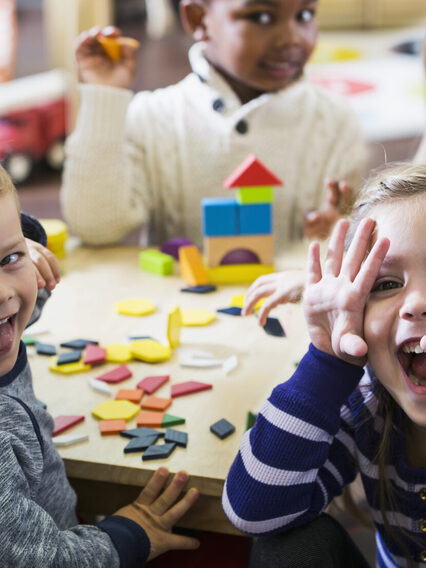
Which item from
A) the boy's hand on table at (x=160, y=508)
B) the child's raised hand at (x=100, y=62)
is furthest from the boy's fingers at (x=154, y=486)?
the child's raised hand at (x=100, y=62)

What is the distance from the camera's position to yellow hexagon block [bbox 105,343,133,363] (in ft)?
3.37

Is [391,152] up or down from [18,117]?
down

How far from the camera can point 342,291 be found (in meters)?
0.77

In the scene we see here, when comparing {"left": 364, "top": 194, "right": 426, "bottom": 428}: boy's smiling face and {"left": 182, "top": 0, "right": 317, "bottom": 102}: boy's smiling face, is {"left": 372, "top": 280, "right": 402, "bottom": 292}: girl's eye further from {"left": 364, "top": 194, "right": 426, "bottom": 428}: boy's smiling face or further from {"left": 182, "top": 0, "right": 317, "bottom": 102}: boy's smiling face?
{"left": 182, "top": 0, "right": 317, "bottom": 102}: boy's smiling face

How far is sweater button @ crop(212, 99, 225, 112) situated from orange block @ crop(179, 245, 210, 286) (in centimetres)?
32

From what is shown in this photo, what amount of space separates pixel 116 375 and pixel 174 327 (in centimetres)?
11

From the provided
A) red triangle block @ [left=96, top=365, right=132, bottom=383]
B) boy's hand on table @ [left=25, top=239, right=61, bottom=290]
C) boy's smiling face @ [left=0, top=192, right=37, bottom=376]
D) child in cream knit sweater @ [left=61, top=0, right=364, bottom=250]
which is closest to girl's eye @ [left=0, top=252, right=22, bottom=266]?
boy's smiling face @ [left=0, top=192, right=37, bottom=376]

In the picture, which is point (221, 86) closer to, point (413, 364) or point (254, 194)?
point (254, 194)

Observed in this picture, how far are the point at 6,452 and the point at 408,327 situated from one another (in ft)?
1.22

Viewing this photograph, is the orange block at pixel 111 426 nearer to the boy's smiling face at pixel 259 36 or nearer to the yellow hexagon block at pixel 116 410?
the yellow hexagon block at pixel 116 410

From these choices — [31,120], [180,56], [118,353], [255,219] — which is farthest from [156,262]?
[180,56]

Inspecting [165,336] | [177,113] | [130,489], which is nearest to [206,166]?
[177,113]

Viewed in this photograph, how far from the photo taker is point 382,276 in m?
0.77

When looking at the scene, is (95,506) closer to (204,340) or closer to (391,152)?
(204,340)
